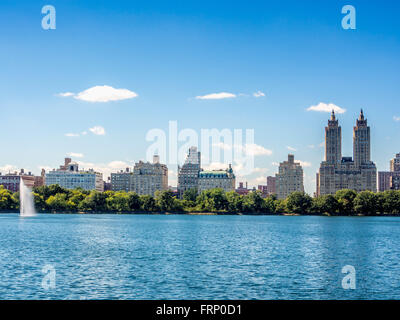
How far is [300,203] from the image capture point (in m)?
149

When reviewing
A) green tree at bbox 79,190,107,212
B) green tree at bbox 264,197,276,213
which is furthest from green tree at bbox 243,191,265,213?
green tree at bbox 79,190,107,212

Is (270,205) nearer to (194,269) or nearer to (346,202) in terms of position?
(346,202)

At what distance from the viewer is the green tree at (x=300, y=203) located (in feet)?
489

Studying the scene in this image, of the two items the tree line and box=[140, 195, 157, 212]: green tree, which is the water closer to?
the tree line

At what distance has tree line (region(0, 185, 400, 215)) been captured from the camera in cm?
14450

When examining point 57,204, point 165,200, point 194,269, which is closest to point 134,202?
point 165,200

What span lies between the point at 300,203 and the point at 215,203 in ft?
90.1

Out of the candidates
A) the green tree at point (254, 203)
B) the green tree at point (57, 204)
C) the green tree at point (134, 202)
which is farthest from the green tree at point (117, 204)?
the green tree at point (254, 203)
